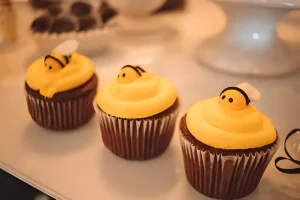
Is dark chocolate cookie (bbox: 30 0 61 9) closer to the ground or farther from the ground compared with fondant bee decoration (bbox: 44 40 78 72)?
closer to the ground

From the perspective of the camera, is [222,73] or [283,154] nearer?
[283,154]

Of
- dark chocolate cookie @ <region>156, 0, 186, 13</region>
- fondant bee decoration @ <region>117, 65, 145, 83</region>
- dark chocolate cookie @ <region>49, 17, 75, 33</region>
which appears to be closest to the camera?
fondant bee decoration @ <region>117, 65, 145, 83</region>

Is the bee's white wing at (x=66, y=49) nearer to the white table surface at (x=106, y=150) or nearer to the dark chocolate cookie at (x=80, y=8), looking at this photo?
the white table surface at (x=106, y=150)

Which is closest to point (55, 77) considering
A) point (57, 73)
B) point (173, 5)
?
point (57, 73)

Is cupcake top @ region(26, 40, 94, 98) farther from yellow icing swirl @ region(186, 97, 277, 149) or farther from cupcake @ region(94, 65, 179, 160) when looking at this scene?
yellow icing swirl @ region(186, 97, 277, 149)

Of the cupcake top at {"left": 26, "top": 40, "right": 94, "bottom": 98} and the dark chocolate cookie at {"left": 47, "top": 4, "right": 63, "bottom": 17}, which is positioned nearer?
the cupcake top at {"left": 26, "top": 40, "right": 94, "bottom": 98}

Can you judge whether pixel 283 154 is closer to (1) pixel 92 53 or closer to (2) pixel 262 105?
(2) pixel 262 105

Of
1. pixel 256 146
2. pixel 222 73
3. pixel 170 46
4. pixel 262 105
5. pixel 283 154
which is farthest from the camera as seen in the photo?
pixel 170 46

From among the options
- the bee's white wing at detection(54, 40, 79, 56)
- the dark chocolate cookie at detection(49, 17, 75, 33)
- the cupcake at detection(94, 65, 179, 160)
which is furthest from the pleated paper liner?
the dark chocolate cookie at detection(49, 17, 75, 33)

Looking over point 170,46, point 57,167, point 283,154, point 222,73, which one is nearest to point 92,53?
point 170,46
